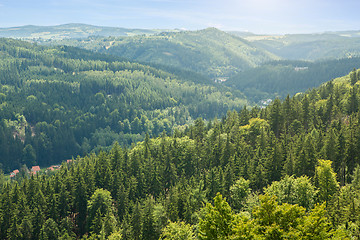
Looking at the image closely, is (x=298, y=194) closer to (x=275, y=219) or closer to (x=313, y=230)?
(x=275, y=219)

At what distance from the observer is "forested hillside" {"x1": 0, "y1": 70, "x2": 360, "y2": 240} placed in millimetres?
71663

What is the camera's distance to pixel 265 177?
9862 cm

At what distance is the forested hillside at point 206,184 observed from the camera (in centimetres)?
7166

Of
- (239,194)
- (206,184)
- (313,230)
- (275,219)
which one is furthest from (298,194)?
(313,230)

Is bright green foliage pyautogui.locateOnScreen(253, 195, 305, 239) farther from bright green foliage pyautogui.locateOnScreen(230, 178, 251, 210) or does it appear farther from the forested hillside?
bright green foliage pyautogui.locateOnScreen(230, 178, 251, 210)

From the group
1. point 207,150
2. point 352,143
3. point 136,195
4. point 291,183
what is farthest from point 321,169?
point 136,195

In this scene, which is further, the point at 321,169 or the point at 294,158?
the point at 294,158

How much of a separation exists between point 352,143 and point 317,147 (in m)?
10.5

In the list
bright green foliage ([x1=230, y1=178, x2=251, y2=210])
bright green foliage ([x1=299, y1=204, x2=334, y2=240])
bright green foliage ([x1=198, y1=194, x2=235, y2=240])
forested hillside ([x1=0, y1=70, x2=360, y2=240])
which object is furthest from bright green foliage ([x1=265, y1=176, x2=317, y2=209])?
bright green foliage ([x1=299, y1=204, x2=334, y2=240])

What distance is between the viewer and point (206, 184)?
99.8 m

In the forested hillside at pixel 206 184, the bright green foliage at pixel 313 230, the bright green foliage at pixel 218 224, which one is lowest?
the forested hillside at pixel 206 184

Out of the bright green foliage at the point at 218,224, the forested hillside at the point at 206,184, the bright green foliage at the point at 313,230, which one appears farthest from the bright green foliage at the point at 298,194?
the bright green foliage at the point at 313,230

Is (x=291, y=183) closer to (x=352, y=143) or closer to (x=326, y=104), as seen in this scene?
(x=352, y=143)

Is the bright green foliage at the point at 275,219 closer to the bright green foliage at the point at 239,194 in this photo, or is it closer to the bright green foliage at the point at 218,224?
the bright green foliage at the point at 218,224
